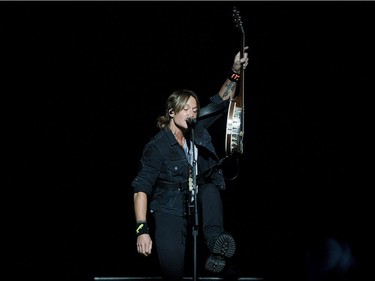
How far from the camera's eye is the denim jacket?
2824 mm

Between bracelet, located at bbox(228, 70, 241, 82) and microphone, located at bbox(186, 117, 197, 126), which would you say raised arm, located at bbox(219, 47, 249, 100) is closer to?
bracelet, located at bbox(228, 70, 241, 82)

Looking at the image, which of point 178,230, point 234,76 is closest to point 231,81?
point 234,76

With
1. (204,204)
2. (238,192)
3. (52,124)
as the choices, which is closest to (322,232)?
(238,192)

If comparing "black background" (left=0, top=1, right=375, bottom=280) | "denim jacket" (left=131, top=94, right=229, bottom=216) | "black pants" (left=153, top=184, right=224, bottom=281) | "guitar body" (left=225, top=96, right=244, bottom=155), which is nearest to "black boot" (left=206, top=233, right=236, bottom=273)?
"black pants" (left=153, top=184, right=224, bottom=281)

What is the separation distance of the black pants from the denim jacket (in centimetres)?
7

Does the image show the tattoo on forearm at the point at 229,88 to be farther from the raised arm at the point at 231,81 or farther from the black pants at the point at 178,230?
the black pants at the point at 178,230

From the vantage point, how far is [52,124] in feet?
14.1

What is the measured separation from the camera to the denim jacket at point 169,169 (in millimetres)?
2824

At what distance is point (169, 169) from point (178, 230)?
346 millimetres

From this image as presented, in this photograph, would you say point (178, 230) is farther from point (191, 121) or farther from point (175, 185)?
point (191, 121)

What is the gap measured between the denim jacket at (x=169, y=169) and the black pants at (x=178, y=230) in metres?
0.07

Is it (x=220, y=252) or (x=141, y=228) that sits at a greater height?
(x=141, y=228)

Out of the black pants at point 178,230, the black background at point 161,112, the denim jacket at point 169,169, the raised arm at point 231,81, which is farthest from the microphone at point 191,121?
the black background at point 161,112

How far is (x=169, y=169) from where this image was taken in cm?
290
